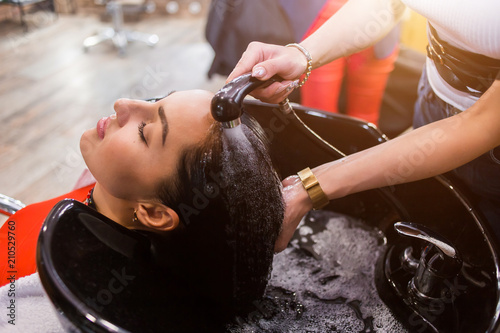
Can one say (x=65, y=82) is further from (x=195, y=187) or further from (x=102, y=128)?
(x=195, y=187)

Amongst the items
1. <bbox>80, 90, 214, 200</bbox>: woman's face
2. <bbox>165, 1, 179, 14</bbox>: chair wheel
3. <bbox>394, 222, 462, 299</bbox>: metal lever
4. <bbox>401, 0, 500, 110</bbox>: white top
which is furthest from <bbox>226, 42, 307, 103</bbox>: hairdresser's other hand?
<bbox>165, 1, 179, 14</bbox>: chair wheel

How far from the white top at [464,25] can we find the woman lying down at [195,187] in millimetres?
403

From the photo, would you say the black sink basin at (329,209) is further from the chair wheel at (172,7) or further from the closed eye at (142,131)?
the chair wheel at (172,7)

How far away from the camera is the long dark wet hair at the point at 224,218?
2.50ft

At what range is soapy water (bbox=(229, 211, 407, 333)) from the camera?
0.89m

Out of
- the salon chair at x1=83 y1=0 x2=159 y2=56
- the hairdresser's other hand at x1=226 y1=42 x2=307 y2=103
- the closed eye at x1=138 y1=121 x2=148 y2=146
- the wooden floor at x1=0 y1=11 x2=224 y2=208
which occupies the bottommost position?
the wooden floor at x1=0 y1=11 x2=224 y2=208

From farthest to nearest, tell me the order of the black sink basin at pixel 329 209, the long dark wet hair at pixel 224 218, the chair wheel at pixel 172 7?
1. the chair wheel at pixel 172 7
2. the long dark wet hair at pixel 224 218
3. the black sink basin at pixel 329 209

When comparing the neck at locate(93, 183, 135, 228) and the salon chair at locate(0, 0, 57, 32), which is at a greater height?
the neck at locate(93, 183, 135, 228)

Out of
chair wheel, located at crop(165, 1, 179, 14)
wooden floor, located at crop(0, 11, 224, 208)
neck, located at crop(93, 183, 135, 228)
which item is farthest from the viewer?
chair wheel, located at crop(165, 1, 179, 14)

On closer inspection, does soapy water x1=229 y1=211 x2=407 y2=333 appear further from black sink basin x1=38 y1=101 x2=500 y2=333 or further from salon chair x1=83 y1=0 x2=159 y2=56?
salon chair x1=83 y1=0 x2=159 y2=56

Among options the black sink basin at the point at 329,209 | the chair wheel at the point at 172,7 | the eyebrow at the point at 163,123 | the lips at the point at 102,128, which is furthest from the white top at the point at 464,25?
the chair wheel at the point at 172,7

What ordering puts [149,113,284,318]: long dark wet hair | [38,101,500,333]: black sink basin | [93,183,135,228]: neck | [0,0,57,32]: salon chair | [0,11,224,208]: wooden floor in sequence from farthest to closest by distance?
1. [0,0,57,32]: salon chair
2. [0,11,224,208]: wooden floor
3. [93,183,135,228]: neck
4. [149,113,284,318]: long dark wet hair
5. [38,101,500,333]: black sink basin

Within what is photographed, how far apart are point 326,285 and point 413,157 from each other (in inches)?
14.7

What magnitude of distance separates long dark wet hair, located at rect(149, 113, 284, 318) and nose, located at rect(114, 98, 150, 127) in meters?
0.14
